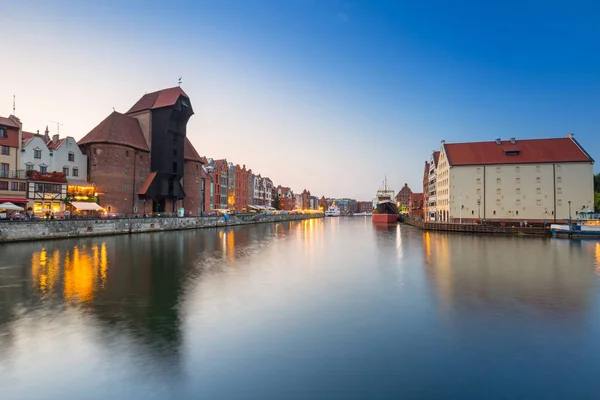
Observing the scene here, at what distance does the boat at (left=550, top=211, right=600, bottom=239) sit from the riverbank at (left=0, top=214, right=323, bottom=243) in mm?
60108

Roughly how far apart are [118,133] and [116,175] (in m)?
7.49

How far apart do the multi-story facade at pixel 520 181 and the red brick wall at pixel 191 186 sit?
2066 inches

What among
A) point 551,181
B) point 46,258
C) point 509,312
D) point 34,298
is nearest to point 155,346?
point 34,298

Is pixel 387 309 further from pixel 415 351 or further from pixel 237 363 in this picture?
pixel 237 363

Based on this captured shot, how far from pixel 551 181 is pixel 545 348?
6307 cm

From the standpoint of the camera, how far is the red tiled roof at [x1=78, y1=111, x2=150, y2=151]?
52062 mm

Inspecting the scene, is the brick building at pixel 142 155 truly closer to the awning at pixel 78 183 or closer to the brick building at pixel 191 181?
the awning at pixel 78 183

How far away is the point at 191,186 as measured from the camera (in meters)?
67.7

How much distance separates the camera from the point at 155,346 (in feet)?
30.8

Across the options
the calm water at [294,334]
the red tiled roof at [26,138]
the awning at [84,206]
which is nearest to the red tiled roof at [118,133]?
the red tiled roof at [26,138]

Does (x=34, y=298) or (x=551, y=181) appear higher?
(x=551, y=181)

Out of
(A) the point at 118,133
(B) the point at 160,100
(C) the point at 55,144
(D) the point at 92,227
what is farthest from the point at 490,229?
(C) the point at 55,144

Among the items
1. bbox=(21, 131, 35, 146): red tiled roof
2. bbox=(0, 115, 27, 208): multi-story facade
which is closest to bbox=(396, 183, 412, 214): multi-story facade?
bbox=(21, 131, 35, 146): red tiled roof

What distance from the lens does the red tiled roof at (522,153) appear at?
5919cm
